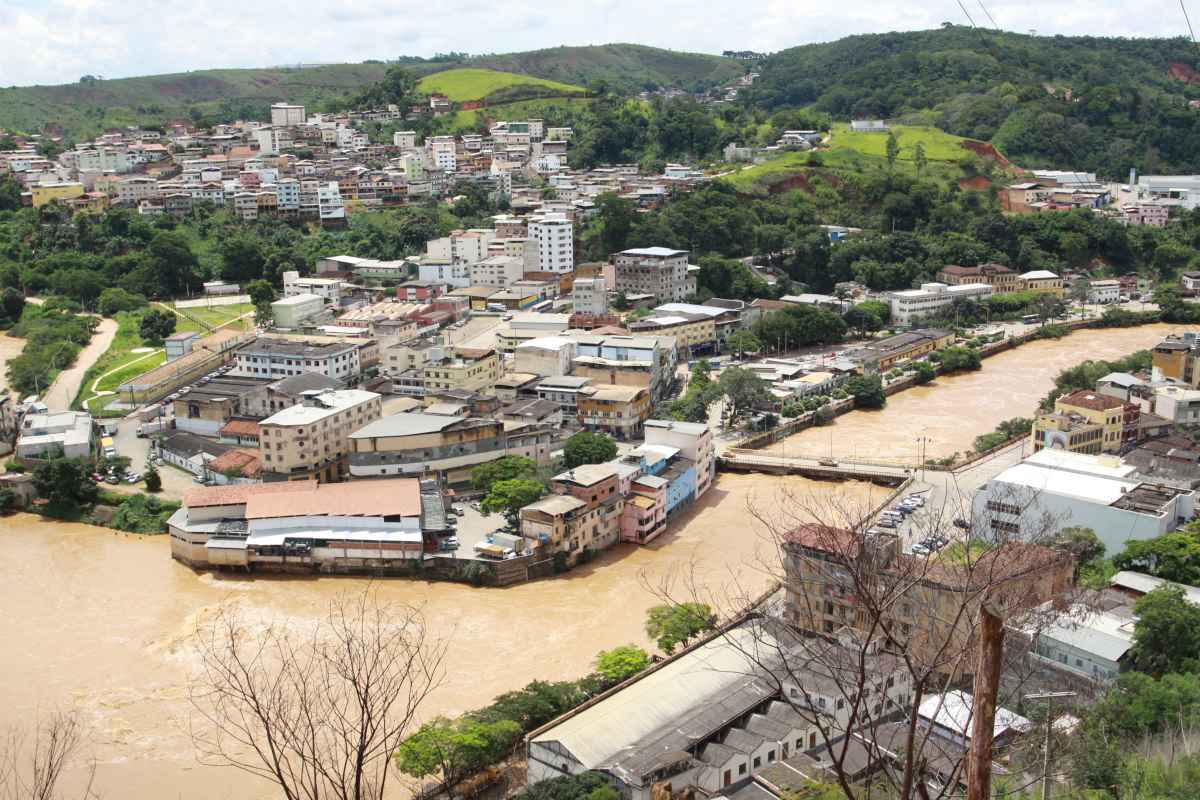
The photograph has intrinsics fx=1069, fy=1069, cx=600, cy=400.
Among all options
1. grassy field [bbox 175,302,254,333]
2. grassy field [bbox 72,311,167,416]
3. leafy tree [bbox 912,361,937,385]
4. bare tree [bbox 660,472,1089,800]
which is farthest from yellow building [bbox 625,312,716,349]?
bare tree [bbox 660,472,1089,800]

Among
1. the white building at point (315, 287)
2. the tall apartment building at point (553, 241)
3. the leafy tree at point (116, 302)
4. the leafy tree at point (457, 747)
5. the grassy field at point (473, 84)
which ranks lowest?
the leafy tree at point (457, 747)

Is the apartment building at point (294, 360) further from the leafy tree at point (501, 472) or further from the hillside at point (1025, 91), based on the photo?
the hillside at point (1025, 91)

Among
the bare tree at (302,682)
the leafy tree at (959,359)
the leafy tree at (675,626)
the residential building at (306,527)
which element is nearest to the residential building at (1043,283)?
the leafy tree at (959,359)

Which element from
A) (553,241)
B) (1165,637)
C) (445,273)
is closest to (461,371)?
(445,273)

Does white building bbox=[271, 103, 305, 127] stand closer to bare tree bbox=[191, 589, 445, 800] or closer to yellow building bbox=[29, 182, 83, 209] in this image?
yellow building bbox=[29, 182, 83, 209]

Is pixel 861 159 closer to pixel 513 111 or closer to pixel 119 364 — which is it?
pixel 513 111

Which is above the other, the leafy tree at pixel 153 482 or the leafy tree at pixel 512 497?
the leafy tree at pixel 512 497

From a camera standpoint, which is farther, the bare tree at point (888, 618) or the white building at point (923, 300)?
the white building at point (923, 300)
